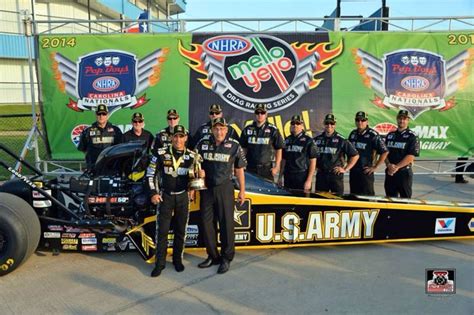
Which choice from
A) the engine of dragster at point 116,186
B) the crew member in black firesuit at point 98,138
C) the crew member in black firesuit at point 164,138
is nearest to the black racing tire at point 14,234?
the engine of dragster at point 116,186

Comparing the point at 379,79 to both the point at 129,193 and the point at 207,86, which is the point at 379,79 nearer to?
the point at 207,86

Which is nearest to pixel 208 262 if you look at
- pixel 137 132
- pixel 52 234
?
pixel 52 234

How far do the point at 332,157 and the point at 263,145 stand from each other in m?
0.91

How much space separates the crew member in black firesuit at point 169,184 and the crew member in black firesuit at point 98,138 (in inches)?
81.7

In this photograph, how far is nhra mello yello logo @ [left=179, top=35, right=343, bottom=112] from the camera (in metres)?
7.07

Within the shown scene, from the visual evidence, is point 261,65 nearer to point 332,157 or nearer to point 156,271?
point 332,157

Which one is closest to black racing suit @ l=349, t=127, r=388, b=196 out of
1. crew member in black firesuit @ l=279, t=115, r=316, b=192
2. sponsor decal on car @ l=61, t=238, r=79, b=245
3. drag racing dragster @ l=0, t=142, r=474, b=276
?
crew member in black firesuit @ l=279, t=115, r=316, b=192

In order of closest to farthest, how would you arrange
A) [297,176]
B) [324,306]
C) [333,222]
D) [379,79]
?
[324,306]
[333,222]
[297,176]
[379,79]

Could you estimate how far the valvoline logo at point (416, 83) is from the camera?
7.03m

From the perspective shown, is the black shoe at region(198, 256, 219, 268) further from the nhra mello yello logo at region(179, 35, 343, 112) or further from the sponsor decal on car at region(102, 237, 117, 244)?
the nhra mello yello logo at region(179, 35, 343, 112)

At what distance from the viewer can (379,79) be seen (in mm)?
7086

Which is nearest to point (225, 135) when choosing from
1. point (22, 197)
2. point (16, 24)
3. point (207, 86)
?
point (22, 197)

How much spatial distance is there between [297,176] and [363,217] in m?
1.17

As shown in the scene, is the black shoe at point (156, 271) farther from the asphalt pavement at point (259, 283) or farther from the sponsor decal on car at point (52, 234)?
the sponsor decal on car at point (52, 234)
